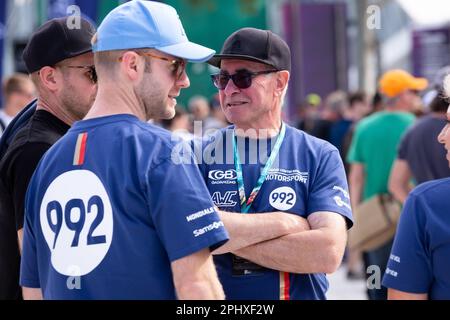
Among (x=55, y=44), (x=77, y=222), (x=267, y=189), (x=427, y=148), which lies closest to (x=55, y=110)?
(x=55, y=44)

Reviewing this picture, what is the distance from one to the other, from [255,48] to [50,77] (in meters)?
0.92

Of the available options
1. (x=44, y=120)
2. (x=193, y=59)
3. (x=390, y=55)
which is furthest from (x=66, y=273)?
(x=390, y=55)

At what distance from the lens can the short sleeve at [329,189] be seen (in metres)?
4.18

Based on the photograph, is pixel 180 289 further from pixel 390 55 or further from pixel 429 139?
pixel 390 55

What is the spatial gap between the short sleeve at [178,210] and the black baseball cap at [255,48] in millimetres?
1451

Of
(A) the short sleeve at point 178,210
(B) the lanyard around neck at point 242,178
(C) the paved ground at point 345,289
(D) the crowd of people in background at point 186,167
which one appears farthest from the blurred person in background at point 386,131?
(A) the short sleeve at point 178,210

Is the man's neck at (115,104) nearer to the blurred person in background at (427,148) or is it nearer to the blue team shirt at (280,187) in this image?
the blue team shirt at (280,187)

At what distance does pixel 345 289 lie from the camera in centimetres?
1180

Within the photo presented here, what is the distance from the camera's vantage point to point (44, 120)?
431 cm

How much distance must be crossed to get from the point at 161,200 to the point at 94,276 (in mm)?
344

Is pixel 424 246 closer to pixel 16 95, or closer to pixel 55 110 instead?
pixel 55 110

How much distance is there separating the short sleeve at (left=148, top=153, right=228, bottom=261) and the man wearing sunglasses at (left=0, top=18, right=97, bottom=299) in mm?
1219

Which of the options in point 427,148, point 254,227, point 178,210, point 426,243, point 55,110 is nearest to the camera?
point 178,210


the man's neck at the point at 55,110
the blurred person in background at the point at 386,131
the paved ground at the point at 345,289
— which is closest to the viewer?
the man's neck at the point at 55,110
